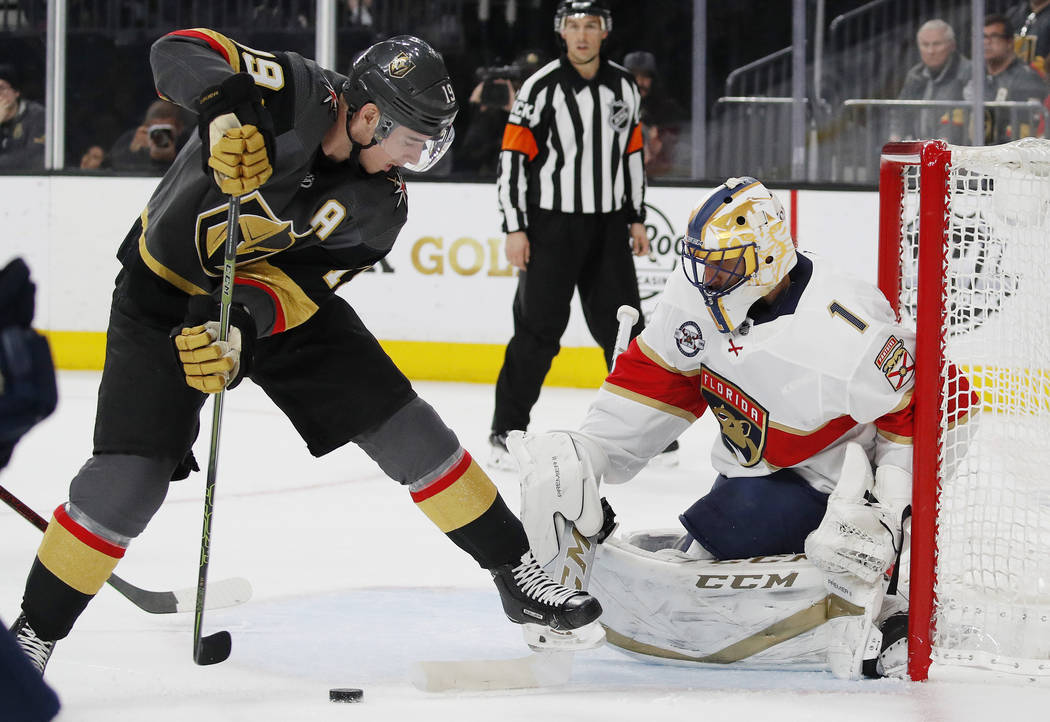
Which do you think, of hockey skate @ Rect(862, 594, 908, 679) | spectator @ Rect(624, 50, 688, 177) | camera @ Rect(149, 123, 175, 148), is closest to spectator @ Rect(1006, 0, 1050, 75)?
spectator @ Rect(624, 50, 688, 177)

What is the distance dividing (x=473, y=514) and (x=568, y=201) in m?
2.10

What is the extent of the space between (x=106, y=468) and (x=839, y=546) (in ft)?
3.34

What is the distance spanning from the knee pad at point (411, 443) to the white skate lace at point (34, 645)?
510 mm

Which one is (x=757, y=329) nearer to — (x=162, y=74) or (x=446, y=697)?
(x=446, y=697)

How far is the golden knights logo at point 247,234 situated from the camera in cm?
195

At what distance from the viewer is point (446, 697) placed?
1979 millimetres

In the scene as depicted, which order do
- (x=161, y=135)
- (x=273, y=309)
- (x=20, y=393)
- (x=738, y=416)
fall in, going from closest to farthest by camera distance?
1. (x=20, y=393)
2. (x=273, y=309)
3. (x=738, y=416)
4. (x=161, y=135)

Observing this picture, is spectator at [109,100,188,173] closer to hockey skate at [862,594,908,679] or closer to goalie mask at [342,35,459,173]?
goalie mask at [342,35,459,173]

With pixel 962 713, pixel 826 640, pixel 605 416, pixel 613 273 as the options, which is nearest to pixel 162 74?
pixel 605 416

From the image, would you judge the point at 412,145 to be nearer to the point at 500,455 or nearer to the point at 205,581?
the point at 205,581

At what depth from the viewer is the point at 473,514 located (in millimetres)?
2090

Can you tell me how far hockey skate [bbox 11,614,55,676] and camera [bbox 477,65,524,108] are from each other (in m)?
4.22

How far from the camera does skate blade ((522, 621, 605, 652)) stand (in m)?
2.01

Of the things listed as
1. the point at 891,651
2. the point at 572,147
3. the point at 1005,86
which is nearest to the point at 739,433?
the point at 891,651
